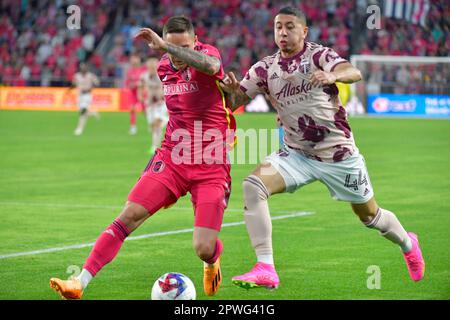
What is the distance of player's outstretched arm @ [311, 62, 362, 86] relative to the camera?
760 cm

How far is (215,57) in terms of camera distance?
25.8 feet

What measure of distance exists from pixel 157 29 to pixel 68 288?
36.6 metres

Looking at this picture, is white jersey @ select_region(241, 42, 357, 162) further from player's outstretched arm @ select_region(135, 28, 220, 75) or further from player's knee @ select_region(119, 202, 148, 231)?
player's knee @ select_region(119, 202, 148, 231)

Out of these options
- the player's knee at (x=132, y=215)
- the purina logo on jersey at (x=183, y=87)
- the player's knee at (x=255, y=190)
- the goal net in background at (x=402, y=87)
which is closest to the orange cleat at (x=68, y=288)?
the player's knee at (x=132, y=215)

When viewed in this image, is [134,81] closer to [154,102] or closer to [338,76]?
[154,102]

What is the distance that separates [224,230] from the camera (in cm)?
1185

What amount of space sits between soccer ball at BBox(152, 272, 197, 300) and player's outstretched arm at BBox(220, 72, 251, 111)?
1.71m

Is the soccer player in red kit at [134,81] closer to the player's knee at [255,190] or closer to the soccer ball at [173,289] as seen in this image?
the player's knee at [255,190]

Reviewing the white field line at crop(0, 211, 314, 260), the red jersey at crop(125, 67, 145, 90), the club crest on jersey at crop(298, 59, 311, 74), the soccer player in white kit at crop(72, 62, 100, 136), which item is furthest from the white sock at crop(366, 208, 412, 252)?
the red jersey at crop(125, 67, 145, 90)

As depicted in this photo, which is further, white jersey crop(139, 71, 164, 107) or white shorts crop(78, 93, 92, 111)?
white shorts crop(78, 93, 92, 111)

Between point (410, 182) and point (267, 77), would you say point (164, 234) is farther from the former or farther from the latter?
point (410, 182)

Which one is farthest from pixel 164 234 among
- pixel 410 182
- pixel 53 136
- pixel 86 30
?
pixel 86 30

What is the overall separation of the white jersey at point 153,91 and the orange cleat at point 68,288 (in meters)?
17.5
